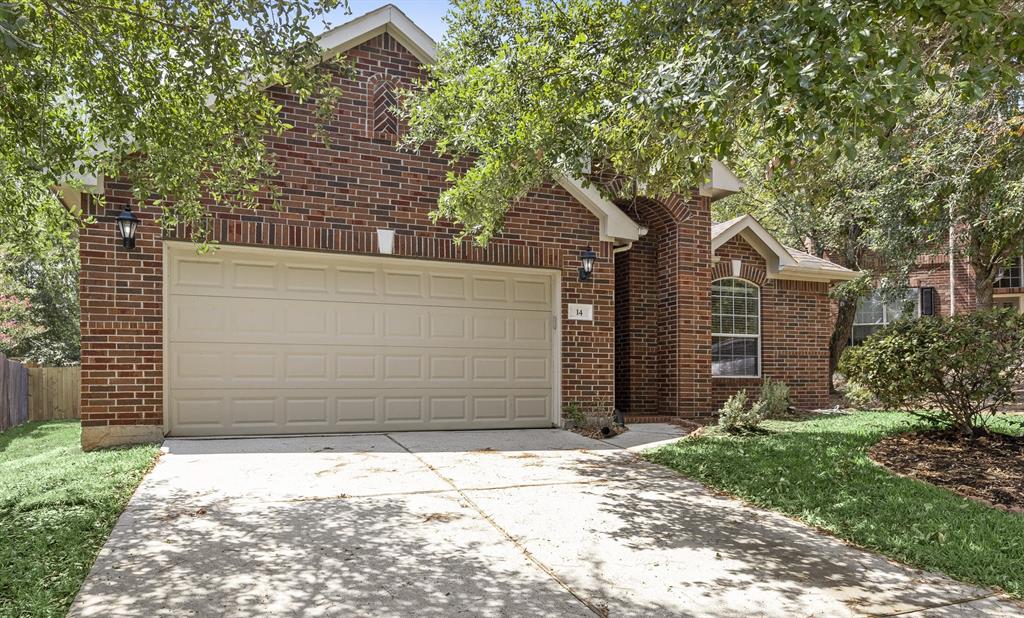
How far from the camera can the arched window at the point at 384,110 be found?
8.75m

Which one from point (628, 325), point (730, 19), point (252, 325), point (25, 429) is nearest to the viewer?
point (730, 19)

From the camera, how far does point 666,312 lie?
11469mm

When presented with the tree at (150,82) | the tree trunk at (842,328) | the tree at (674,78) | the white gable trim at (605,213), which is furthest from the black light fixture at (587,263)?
the tree trunk at (842,328)

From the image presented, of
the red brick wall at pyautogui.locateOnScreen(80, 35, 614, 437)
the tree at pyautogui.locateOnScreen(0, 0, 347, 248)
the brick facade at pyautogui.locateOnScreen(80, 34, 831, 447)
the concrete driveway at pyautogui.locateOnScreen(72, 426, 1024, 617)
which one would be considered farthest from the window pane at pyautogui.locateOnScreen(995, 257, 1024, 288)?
the tree at pyautogui.locateOnScreen(0, 0, 347, 248)

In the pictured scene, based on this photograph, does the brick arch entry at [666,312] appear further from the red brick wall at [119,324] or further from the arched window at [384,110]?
the red brick wall at [119,324]

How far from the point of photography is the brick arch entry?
437 inches

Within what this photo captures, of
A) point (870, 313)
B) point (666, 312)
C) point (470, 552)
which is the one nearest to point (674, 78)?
point (470, 552)

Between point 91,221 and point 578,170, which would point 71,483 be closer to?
point 91,221

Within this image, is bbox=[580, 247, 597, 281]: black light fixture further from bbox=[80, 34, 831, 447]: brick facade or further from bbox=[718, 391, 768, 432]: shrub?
bbox=[718, 391, 768, 432]: shrub

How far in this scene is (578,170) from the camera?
6418mm

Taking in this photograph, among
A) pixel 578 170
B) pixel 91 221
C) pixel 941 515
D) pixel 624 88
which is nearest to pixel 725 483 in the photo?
pixel 941 515

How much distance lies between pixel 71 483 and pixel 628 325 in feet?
28.0

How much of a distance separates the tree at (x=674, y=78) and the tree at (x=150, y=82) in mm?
1852

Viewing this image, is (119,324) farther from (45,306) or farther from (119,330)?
(45,306)
